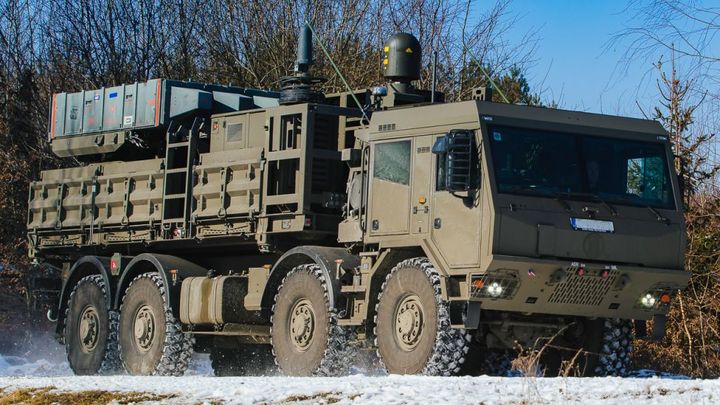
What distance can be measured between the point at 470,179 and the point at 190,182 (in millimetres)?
5060

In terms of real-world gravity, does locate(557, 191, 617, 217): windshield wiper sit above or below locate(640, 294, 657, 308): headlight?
above

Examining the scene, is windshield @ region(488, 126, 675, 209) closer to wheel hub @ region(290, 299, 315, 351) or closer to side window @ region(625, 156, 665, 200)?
side window @ region(625, 156, 665, 200)

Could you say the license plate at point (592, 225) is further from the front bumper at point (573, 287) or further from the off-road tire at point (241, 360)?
the off-road tire at point (241, 360)

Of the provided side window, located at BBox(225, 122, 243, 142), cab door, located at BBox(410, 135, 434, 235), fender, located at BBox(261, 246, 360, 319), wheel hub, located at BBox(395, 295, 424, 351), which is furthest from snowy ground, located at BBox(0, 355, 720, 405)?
side window, located at BBox(225, 122, 243, 142)

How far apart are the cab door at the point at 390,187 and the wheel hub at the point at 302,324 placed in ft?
4.67

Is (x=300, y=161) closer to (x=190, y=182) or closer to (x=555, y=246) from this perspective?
(x=190, y=182)

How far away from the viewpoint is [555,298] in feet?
43.8

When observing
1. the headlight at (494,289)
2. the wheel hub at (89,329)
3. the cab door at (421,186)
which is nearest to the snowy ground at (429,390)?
the headlight at (494,289)

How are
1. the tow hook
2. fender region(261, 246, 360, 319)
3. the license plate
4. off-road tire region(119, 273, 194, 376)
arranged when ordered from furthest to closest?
1. the tow hook
2. off-road tire region(119, 273, 194, 376)
3. fender region(261, 246, 360, 319)
4. the license plate

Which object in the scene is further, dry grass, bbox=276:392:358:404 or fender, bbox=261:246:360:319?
fender, bbox=261:246:360:319

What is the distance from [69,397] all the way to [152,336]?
6.75m

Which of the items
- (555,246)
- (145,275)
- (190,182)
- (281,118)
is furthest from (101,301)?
(555,246)

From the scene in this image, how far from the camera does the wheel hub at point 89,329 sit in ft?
61.6

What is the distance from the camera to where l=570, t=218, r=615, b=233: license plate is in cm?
1312
